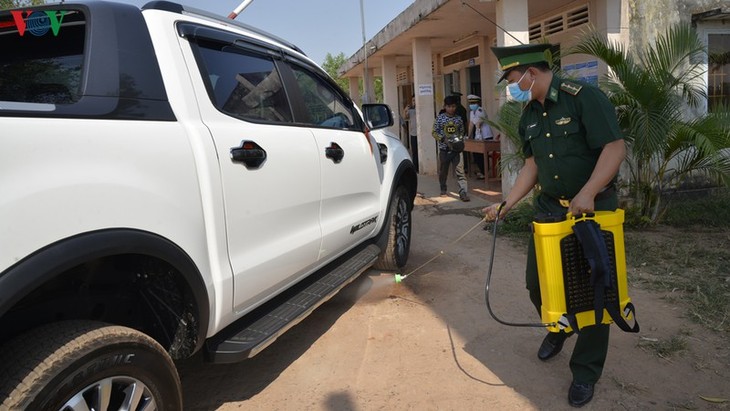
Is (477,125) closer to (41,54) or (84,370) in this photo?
(41,54)

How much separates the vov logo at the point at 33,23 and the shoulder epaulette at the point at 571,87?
91.2 inches

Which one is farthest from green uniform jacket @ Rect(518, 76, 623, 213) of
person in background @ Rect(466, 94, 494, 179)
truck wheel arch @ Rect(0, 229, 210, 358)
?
person in background @ Rect(466, 94, 494, 179)

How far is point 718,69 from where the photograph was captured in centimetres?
751

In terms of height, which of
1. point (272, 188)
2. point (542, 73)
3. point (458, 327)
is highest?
point (542, 73)

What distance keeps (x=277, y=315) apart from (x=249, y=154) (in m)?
0.88

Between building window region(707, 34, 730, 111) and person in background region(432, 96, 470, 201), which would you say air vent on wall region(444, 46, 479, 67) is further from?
building window region(707, 34, 730, 111)

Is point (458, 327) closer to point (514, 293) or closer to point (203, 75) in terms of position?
point (514, 293)

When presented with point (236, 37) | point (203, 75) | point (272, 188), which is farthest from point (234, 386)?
point (236, 37)

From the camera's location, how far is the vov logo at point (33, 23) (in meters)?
2.19

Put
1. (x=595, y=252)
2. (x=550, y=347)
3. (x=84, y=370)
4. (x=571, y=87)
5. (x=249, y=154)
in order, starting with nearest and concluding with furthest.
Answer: (x=84, y=370) → (x=595, y=252) → (x=249, y=154) → (x=571, y=87) → (x=550, y=347)

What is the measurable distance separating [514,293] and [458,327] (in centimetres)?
86

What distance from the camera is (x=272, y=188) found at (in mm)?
2602

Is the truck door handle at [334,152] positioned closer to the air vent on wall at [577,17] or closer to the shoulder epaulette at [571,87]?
the shoulder epaulette at [571,87]

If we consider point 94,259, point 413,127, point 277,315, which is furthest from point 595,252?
point 413,127
